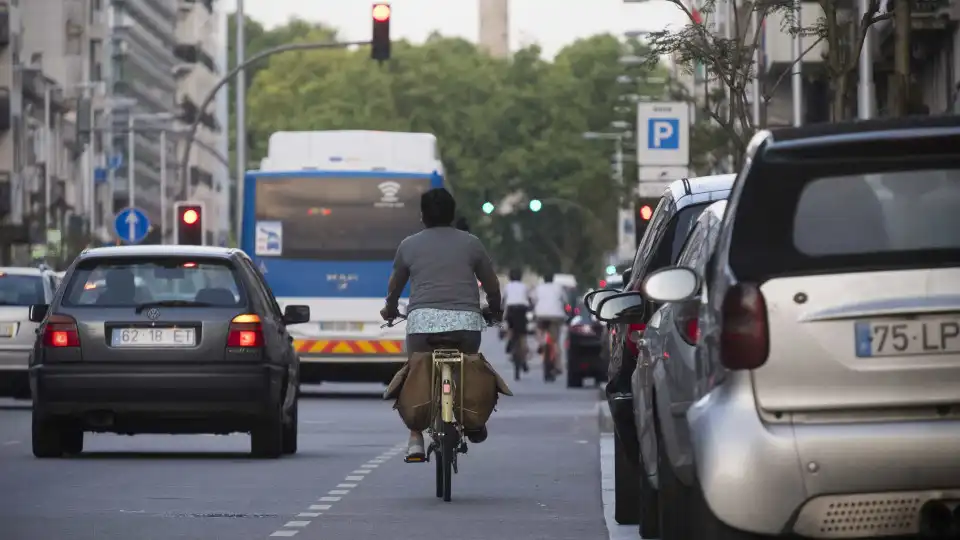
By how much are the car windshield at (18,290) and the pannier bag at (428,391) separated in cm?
1692

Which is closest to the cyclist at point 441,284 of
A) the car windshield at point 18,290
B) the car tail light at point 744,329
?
the car tail light at point 744,329

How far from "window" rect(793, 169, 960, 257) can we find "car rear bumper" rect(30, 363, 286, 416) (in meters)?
11.7

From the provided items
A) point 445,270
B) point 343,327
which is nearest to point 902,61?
point 445,270

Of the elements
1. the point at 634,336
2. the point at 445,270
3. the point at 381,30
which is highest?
the point at 381,30

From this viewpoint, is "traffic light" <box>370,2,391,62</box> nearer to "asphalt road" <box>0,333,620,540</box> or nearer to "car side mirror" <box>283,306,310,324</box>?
"asphalt road" <box>0,333,620,540</box>

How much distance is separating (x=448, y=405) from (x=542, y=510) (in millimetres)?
865

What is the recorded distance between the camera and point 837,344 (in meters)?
8.51

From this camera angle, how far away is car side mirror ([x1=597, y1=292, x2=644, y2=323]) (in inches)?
483

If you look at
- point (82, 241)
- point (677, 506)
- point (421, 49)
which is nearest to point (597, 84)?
point (421, 49)

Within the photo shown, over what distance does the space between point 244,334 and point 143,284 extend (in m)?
0.97

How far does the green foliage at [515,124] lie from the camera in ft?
355

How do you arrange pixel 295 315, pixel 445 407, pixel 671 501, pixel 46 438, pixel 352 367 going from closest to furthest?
pixel 671 501
pixel 445 407
pixel 46 438
pixel 295 315
pixel 352 367

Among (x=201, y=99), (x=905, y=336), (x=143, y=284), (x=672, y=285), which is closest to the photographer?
(x=905, y=336)

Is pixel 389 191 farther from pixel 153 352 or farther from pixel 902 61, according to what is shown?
pixel 153 352
